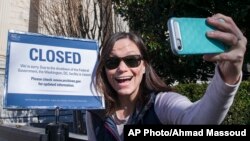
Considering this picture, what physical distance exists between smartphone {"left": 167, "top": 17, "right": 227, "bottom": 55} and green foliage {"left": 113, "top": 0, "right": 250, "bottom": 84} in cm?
764

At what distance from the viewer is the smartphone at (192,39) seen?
1.56m

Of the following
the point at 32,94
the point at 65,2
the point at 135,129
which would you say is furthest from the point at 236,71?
the point at 65,2

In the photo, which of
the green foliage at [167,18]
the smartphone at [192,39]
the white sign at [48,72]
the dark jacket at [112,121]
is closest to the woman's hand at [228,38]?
the smartphone at [192,39]

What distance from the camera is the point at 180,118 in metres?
1.92

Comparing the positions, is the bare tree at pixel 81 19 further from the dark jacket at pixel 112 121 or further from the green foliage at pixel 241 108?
the dark jacket at pixel 112 121

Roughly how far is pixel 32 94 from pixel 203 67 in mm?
6629

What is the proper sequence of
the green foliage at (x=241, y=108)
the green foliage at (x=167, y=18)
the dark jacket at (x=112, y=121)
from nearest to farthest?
the dark jacket at (x=112, y=121), the green foliage at (x=241, y=108), the green foliage at (x=167, y=18)

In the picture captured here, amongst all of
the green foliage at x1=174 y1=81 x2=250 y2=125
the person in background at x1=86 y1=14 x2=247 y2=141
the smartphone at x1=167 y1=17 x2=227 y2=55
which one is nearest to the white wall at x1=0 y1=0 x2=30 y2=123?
the green foliage at x1=174 y1=81 x2=250 y2=125

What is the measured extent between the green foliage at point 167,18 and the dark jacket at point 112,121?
716 centimetres

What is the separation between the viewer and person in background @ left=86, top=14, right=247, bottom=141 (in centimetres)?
174

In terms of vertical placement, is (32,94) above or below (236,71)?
below

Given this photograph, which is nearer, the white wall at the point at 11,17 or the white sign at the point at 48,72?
the white sign at the point at 48,72

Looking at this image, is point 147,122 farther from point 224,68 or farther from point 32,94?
point 32,94

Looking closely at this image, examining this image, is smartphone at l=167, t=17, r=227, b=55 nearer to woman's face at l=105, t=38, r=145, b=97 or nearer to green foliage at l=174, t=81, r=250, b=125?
woman's face at l=105, t=38, r=145, b=97
